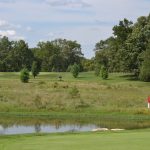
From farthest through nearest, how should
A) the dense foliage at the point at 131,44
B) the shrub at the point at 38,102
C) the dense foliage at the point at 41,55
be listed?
1. the dense foliage at the point at 41,55
2. the dense foliage at the point at 131,44
3. the shrub at the point at 38,102

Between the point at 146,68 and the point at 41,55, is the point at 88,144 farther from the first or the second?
the point at 41,55

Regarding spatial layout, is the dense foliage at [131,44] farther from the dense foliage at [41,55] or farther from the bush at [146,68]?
the dense foliage at [41,55]

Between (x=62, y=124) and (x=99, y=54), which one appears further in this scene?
(x=99, y=54)

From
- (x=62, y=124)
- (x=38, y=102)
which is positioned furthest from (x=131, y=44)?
(x=62, y=124)

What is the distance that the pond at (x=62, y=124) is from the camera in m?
32.4

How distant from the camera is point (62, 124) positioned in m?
35.1

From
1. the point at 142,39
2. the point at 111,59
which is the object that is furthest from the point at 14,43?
the point at 142,39

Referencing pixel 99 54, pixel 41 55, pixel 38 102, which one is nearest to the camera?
pixel 38 102

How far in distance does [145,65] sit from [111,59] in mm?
24209

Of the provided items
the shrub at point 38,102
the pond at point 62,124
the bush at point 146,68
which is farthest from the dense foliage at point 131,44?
the pond at point 62,124

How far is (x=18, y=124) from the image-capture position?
114ft

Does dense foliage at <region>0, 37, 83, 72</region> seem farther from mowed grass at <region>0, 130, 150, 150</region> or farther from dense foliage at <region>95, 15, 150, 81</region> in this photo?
mowed grass at <region>0, 130, 150, 150</region>

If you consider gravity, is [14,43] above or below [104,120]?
above

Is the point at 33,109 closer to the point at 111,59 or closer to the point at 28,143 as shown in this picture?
the point at 28,143
